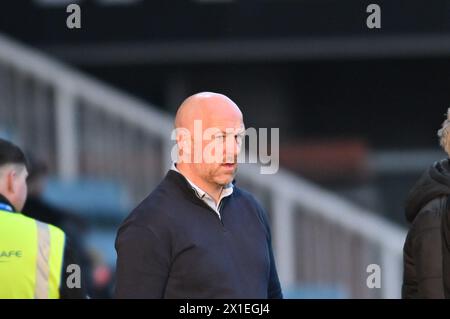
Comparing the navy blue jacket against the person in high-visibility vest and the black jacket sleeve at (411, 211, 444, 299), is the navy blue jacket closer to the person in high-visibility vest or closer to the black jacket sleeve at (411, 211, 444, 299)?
the black jacket sleeve at (411, 211, 444, 299)

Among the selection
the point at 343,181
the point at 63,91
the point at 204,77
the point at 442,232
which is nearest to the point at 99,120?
the point at 63,91

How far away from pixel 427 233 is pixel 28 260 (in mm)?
1380

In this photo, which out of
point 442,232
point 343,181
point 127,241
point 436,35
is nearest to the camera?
point 127,241

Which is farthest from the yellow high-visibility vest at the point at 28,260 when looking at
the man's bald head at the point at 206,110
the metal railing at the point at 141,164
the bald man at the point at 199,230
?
the metal railing at the point at 141,164

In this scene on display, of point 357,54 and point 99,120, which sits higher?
point 357,54

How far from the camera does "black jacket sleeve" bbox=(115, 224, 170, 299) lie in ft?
11.8

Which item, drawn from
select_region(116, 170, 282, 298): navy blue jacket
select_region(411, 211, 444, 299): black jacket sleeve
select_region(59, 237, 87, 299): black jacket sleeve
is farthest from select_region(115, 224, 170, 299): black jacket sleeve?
select_region(411, 211, 444, 299): black jacket sleeve

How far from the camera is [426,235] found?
156 inches

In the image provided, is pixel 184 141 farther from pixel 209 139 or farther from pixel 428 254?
pixel 428 254

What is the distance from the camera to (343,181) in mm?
9719

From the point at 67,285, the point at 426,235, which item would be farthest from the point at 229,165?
the point at 67,285

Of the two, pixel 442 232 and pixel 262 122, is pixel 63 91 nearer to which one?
pixel 262 122

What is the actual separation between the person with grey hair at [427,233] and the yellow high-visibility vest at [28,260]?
1221mm
